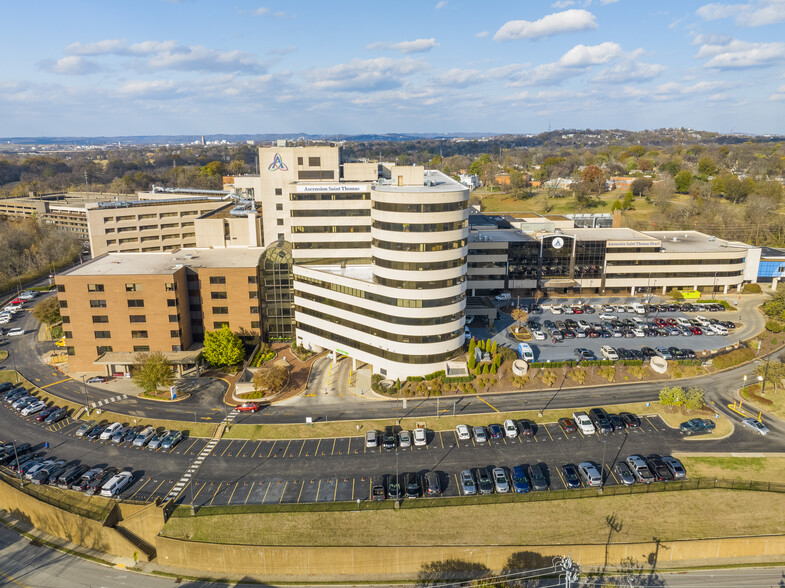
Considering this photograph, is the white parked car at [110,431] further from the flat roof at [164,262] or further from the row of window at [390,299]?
the row of window at [390,299]

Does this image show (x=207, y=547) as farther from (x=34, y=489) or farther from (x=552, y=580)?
(x=552, y=580)

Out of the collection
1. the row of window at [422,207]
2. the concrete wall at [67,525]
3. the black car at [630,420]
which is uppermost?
the row of window at [422,207]

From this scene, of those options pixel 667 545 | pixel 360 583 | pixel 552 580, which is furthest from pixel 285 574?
pixel 667 545

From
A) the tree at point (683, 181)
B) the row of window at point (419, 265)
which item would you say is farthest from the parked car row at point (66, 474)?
the tree at point (683, 181)

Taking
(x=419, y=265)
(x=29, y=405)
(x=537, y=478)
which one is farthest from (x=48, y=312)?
(x=537, y=478)

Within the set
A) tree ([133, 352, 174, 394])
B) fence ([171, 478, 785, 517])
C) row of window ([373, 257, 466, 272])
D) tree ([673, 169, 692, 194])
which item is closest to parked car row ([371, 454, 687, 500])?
fence ([171, 478, 785, 517])

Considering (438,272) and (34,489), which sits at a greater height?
(438,272)
